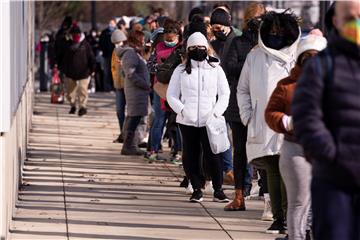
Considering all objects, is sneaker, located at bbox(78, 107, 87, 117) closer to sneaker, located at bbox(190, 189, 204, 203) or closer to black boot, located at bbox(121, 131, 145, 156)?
black boot, located at bbox(121, 131, 145, 156)

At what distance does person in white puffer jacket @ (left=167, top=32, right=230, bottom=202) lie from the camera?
12531mm

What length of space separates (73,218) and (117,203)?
121cm

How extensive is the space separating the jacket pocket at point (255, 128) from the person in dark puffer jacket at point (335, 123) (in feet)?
12.8

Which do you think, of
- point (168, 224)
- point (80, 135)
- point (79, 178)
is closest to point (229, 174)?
point (79, 178)

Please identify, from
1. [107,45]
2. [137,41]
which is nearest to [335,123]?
[137,41]

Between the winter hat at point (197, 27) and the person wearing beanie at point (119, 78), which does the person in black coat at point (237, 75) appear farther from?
the person wearing beanie at point (119, 78)

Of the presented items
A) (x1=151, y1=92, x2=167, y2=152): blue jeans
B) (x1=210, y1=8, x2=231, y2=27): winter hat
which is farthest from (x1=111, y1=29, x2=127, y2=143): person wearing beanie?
(x1=210, y1=8, x2=231, y2=27): winter hat

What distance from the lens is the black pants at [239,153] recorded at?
11977 mm

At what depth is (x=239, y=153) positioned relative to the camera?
11992 millimetres

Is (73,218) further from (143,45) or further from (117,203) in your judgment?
(143,45)

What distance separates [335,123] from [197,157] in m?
6.45

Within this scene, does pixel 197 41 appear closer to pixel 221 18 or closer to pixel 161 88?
pixel 221 18

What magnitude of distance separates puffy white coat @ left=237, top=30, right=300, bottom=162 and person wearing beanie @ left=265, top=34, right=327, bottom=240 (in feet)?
5.27

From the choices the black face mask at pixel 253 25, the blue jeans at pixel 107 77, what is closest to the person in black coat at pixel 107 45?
the blue jeans at pixel 107 77
